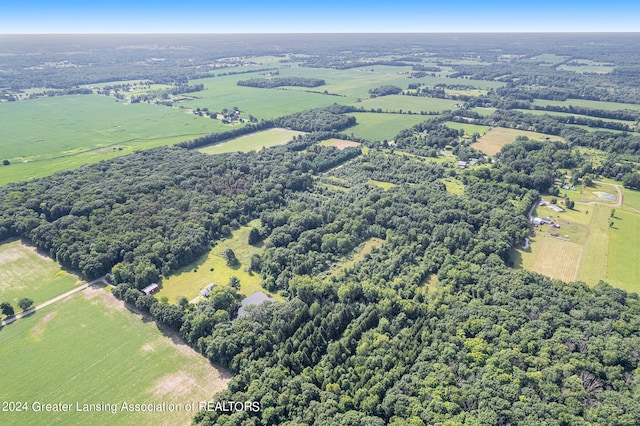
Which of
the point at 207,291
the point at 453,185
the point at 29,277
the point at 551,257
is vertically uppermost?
the point at 453,185

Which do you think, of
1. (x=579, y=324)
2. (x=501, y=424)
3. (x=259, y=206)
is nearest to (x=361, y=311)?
(x=501, y=424)

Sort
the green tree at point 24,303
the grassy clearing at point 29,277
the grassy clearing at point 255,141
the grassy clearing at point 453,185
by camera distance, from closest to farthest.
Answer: the green tree at point 24,303, the grassy clearing at point 29,277, the grassy clearing at point 453,185, the grassy clearing at point 255,141

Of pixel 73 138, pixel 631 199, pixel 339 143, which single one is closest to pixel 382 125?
pixel 339 143

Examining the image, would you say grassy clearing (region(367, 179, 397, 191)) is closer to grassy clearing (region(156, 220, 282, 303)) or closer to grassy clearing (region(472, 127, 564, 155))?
grassy clearing (region(156, 220, 282, 303))

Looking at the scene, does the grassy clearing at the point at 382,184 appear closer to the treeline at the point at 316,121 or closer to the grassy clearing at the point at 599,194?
the grassy clearing at the point at 599,194

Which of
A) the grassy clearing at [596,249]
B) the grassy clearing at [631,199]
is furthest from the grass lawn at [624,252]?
the grassy clearing at [631,199]

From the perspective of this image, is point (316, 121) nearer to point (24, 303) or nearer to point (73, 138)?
point (73, 138)
